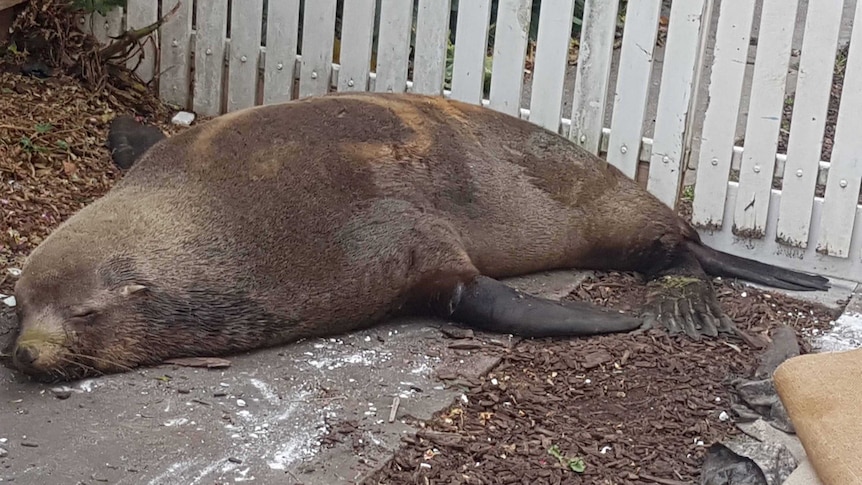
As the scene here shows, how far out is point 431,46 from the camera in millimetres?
6883

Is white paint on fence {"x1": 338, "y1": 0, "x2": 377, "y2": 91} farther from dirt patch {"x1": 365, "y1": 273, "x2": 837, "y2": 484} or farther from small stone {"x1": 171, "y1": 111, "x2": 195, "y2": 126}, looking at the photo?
dirt patch {"x1": 365, "y1": 273, "x2": 837, "y2": 484}

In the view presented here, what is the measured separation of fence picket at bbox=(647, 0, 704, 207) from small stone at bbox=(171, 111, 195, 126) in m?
2.81

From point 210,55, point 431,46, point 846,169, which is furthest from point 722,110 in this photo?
point 210,55

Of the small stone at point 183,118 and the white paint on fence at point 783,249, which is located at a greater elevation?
the small stone at point 183,118

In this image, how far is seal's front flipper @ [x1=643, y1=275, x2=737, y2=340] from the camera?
543 centimetres

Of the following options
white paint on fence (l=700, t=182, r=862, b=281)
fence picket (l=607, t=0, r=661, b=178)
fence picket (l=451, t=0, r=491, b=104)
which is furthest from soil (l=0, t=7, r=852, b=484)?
fence picket (l=451, t=0, r=491, b=104)

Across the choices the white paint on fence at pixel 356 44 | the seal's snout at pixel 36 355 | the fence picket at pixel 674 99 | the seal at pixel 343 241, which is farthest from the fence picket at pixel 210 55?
the seal's snout at pixel 36 355

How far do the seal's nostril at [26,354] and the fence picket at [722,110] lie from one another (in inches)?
138

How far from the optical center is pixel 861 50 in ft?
19.4

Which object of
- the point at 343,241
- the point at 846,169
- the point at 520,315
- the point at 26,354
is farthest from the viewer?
the point at 846,169

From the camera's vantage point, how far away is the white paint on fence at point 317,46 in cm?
712

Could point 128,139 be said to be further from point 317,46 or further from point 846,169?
point 846,169

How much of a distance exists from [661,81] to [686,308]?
54.0 inches

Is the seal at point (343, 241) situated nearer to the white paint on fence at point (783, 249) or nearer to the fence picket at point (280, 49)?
the white paint on fence at point (783, 249)
